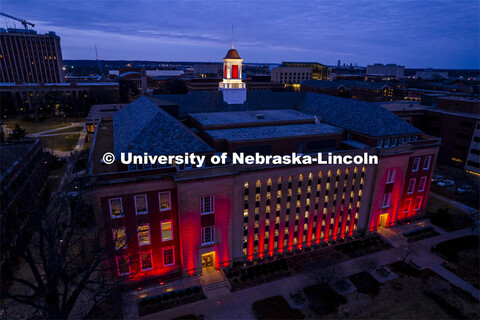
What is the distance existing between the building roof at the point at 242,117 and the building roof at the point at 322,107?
169 inches

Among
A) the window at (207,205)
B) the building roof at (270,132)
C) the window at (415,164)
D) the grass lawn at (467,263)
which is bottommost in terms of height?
the grass lawn at (467,263)

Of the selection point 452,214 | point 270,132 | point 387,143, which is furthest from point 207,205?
point 452,214

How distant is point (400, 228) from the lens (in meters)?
60.5

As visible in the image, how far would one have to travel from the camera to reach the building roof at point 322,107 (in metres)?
59.1

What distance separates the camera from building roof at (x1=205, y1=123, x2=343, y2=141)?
2045 inches

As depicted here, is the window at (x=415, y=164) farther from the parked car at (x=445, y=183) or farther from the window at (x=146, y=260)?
the window at (x=146, y=260)

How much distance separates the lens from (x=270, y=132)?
5525 cm

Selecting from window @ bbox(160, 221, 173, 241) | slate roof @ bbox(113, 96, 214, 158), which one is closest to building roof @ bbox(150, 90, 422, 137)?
slate roof @ bbox(113, 96, 214, 158)

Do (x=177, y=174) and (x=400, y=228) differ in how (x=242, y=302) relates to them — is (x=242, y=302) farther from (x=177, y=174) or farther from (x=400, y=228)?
(x=400, y=228)

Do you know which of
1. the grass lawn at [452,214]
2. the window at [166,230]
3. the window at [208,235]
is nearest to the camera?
the window at [166,230]

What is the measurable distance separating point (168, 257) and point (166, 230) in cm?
518

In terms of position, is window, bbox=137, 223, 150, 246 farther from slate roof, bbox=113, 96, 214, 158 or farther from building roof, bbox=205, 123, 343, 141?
building roof, bbox=205, 123, 343, 141

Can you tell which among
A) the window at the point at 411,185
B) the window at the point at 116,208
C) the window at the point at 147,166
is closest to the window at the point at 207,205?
the window at the point at 147,166

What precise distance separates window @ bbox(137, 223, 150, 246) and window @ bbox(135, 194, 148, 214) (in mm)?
2320
